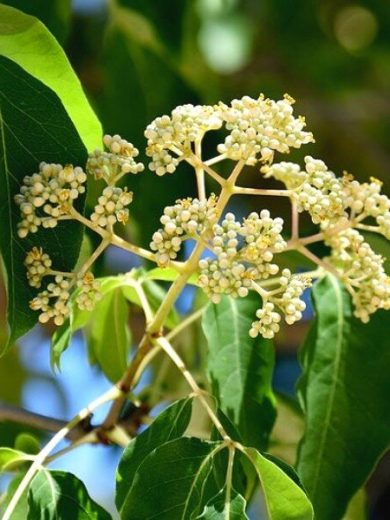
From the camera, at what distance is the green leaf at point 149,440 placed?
1540 millimetres

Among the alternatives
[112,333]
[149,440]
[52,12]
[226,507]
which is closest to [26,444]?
[112,333]

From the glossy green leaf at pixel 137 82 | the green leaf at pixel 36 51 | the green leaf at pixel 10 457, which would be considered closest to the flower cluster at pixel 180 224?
the green leaf at pixel 36 51

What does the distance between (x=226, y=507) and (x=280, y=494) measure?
7 centimetres

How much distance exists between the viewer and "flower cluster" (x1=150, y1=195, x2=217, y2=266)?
1.48 meters

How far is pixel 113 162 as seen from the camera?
155 cm

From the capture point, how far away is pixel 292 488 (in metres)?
1.48

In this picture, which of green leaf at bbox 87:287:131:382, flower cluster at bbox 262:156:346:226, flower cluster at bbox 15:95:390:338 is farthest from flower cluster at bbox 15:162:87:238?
green leaf at bbox 87:287:131:382

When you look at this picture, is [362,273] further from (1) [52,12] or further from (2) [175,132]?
(1) [52,12]

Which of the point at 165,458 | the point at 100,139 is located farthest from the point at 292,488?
the point at 100,139

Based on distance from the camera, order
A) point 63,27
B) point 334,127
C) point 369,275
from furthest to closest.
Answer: point 334,127 → point 63,27 → point 369,275

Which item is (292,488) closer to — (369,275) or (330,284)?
(369,275)

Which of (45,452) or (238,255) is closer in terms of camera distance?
(238,255)

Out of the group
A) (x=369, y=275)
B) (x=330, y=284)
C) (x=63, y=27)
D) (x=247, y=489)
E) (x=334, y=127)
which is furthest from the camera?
(x=334, y=127)

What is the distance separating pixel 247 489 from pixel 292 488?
272 millimetres
